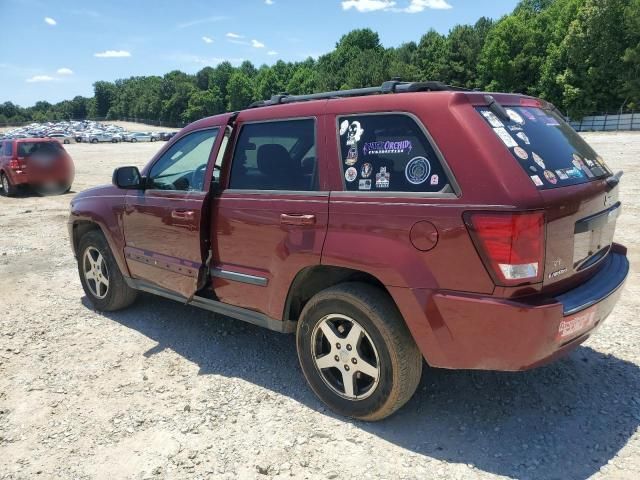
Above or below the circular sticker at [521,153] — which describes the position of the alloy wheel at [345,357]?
below

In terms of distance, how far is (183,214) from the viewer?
3943mm

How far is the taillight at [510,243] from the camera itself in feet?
8.08

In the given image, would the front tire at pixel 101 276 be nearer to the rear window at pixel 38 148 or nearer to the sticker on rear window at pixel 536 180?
the sticker on rear window at pixel 536 180

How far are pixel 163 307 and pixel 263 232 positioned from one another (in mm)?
2364

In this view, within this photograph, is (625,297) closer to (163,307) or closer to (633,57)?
(163,307)

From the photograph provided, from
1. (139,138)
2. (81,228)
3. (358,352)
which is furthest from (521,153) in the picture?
(139,138)

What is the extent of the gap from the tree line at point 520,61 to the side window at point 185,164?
18.2m

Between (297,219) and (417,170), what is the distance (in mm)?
813

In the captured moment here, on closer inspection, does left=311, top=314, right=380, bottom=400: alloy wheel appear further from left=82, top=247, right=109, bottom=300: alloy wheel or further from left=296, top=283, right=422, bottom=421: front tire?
left=82, top=247, right=109, bottom=300: alloy wheel

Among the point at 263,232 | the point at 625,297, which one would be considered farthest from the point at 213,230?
the point at 625,297

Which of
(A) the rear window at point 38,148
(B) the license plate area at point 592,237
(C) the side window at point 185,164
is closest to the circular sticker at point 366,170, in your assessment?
(B) the license plate area at point 592,237

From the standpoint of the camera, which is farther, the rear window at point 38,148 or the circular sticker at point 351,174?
the rear window at point 38,148

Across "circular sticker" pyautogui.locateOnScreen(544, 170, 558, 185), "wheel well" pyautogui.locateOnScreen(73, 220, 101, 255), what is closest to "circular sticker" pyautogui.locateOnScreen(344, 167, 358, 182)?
"circular sticker" pyautogui.locateOnScreen(544, 170, 558, 185)

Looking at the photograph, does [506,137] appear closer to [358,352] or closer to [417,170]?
[417,170]
